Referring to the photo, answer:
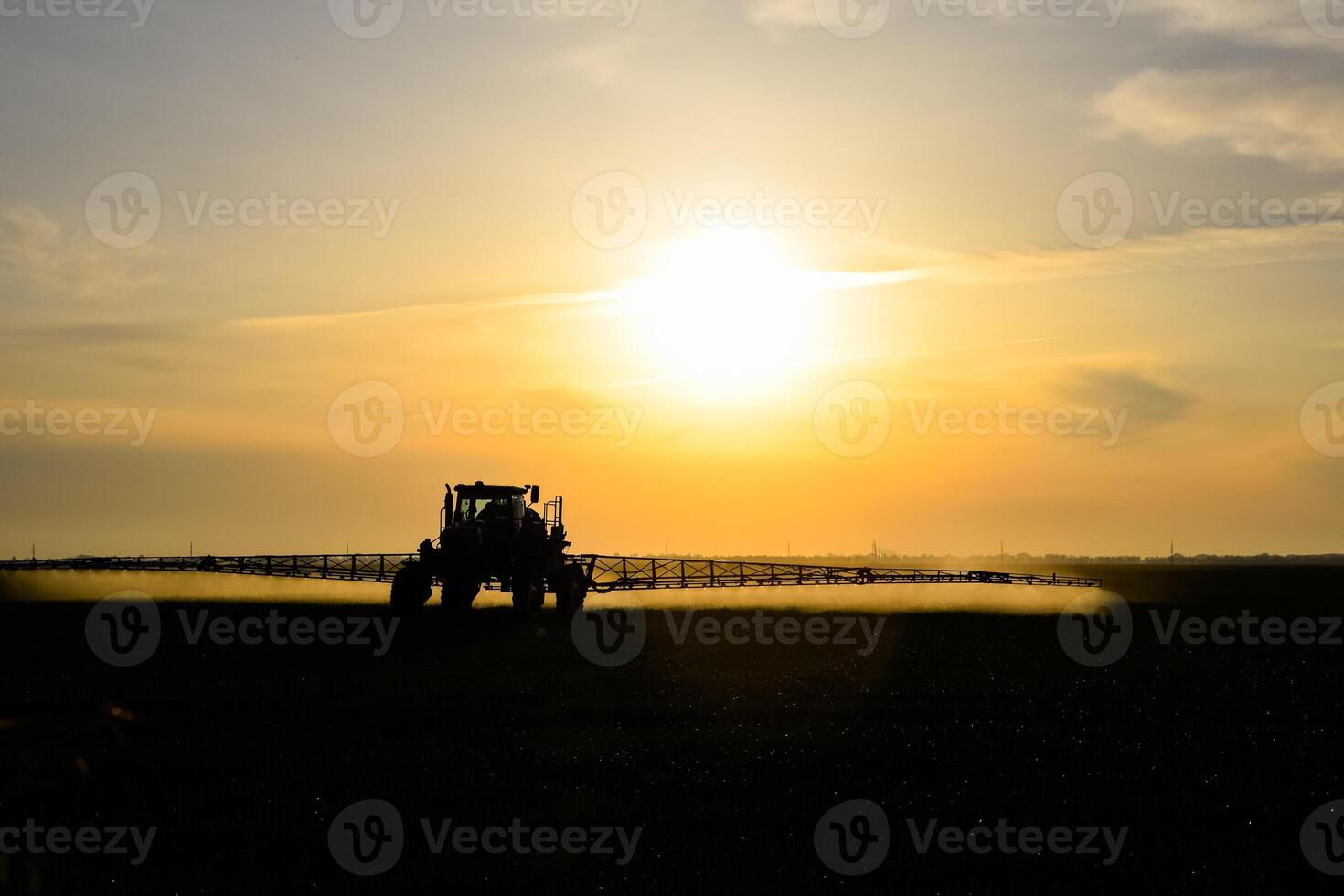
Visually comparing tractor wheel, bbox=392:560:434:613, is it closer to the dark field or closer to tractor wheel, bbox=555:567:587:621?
tractor wheel, bbox=555:567:587:621

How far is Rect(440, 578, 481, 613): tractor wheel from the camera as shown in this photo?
4314cm

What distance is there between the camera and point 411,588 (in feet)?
140

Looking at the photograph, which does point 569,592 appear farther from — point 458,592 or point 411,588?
point 411,588

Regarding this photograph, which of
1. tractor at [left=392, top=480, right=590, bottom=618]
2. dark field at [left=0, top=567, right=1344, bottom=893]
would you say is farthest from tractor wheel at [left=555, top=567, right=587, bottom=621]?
dark field at [left=0, top=567, right=1344, bottom=893]

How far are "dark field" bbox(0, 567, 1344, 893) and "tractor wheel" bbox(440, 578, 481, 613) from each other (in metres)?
8.71

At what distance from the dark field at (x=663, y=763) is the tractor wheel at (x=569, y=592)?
1212 cm

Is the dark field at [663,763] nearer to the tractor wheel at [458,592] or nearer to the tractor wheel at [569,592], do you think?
the tractor wheel at [458,592]

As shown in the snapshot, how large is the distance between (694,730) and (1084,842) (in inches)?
331

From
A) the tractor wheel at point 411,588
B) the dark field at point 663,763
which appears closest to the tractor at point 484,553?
the tractor wheel at point 411,588

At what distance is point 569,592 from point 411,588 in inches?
268

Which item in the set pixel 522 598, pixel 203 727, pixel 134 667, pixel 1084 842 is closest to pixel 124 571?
pixel 522 598

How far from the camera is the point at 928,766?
1809 cm

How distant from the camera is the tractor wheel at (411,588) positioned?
42406 mm

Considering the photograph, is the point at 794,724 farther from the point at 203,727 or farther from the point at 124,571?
the point at 124,571
